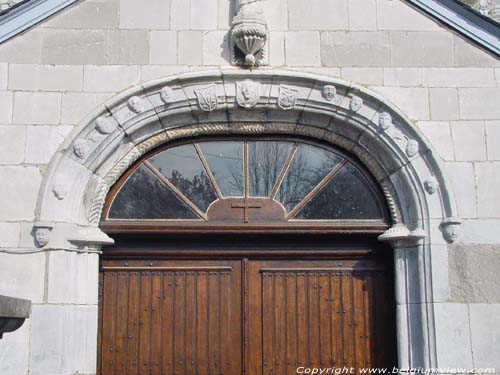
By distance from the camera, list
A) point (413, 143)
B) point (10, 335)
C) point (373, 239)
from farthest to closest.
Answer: point (373, 239) → point (413, 143) → point (10, 335)

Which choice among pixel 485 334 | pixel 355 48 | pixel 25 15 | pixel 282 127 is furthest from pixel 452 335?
pixel 25 15

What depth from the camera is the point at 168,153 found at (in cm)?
619

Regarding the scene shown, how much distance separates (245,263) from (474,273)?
1886 mm

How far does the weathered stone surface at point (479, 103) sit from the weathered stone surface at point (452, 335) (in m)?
1.57

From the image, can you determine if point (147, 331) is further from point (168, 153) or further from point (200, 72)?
point (200, 72)

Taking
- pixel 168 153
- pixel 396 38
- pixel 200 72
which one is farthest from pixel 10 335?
pixel 396 38

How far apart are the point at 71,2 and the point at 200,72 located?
4.11 ft

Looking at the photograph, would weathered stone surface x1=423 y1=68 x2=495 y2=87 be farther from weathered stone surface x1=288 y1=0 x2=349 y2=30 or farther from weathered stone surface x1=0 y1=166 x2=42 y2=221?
weathered stone surface x1=0 y1=166 x2=42 y2=221

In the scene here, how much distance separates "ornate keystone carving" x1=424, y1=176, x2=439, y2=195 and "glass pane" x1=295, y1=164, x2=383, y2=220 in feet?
1.83

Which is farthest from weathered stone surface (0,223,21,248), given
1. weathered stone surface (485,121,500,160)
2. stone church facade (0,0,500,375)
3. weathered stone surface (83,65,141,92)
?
weathered stone surface (485,121,500,160)

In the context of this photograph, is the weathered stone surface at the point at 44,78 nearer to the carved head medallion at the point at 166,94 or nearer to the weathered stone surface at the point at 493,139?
the carved head medallion at the point at 166,94

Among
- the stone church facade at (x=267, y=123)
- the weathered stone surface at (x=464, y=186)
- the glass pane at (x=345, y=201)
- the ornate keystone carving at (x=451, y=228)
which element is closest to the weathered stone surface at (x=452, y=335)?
the stone church facade at (x=267, y=123)

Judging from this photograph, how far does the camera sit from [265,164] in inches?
244

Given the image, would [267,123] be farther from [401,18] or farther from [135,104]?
[401,18]
